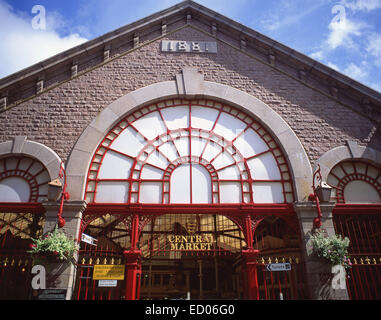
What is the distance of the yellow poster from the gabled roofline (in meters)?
7.67

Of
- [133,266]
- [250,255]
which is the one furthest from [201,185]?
[133,266]

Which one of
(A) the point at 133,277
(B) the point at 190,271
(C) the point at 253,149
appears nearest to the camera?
(A) the point at 133,277

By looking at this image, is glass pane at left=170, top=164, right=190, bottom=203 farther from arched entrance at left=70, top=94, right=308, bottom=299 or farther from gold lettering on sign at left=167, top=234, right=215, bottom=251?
gold lettering on sign at left=167, top=234, right=215, bottom=251

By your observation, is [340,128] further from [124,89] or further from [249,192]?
[124,89]

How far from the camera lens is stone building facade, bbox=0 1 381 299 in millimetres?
10039

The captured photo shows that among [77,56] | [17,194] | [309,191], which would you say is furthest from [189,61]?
[17,194]

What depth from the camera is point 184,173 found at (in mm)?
10805

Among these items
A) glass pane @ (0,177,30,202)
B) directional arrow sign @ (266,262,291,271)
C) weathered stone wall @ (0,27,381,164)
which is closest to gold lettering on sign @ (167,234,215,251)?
directional arrow sign @ (266,262,291,271)

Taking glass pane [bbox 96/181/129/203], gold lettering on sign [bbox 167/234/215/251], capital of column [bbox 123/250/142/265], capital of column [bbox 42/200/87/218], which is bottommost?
capital of column [bbox 123/250/142/265]

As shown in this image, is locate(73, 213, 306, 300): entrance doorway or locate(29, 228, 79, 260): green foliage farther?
locate(73, 213, 306, 300): entrance doorway

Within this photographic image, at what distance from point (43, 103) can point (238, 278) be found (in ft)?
37.9

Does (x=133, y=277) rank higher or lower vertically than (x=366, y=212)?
lower

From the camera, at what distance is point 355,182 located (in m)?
11.0

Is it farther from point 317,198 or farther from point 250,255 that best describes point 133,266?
point 317,198
